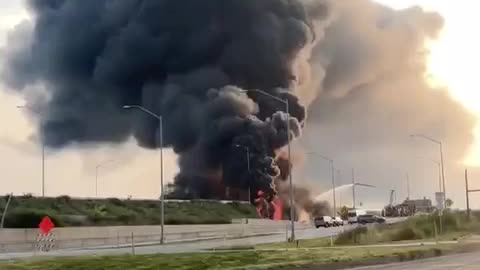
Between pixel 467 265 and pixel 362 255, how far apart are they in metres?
5.51

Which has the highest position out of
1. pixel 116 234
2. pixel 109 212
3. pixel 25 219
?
pixel 109 212

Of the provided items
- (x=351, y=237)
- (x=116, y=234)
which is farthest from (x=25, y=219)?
(x=351, y=237)

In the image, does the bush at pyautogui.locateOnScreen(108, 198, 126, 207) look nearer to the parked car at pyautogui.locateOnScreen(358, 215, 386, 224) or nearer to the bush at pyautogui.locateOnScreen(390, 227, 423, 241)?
the parked car at pyautogui.locateOnScreen(358, 215, 386, 224)

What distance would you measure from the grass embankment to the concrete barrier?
12.7 ft

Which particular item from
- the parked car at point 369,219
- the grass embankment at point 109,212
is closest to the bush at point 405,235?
the grass embankment at point 109,212

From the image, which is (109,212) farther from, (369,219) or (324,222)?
(369,219)

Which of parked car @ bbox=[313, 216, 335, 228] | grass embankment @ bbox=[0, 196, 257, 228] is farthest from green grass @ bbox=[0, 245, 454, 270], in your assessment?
parked car @ bbox=[313, 216, 335, 228]

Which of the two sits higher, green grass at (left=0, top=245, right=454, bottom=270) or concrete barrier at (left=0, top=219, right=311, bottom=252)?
concrete barrier at (left=0, top=219, right=311, bottom=252)

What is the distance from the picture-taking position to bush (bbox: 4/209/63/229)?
220ft

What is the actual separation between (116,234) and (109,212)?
14241 mm

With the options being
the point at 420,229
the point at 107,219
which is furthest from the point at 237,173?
the point at 420,229

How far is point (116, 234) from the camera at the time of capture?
69688 millimetres

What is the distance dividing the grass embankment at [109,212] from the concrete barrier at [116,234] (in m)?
3.86

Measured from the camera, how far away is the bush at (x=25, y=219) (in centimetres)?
6694
